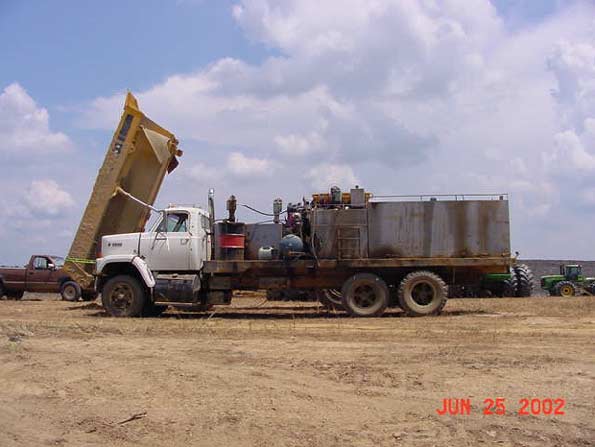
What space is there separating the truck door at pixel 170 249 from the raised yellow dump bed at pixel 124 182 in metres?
2.55

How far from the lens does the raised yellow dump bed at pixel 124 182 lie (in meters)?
18.5

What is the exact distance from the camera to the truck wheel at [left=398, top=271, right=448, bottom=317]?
16078 millimetres

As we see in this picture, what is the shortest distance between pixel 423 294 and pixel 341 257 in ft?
7.24

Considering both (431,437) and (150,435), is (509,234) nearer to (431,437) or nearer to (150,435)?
(431,437)

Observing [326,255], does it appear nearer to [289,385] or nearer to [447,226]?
[447,226]

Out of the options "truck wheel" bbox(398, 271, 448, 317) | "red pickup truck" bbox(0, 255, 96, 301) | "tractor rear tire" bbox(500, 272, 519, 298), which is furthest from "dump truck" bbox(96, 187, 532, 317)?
"tractor rear tire" bbox(500, 272, 519, 298)

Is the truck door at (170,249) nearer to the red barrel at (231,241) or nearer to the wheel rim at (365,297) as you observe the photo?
the red barrel at (231,241)

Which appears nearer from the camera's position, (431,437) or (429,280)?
(431,437)

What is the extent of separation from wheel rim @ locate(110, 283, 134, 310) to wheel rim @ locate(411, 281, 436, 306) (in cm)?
689

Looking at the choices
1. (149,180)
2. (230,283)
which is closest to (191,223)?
(230,283)

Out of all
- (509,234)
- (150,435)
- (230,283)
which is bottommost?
(150,435)

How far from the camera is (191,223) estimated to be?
16.5 meters

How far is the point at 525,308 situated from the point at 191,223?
966cm

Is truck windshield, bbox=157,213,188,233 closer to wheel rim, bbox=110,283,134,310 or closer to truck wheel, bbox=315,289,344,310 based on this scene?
wheel rim, bbox=110,283,134,310
